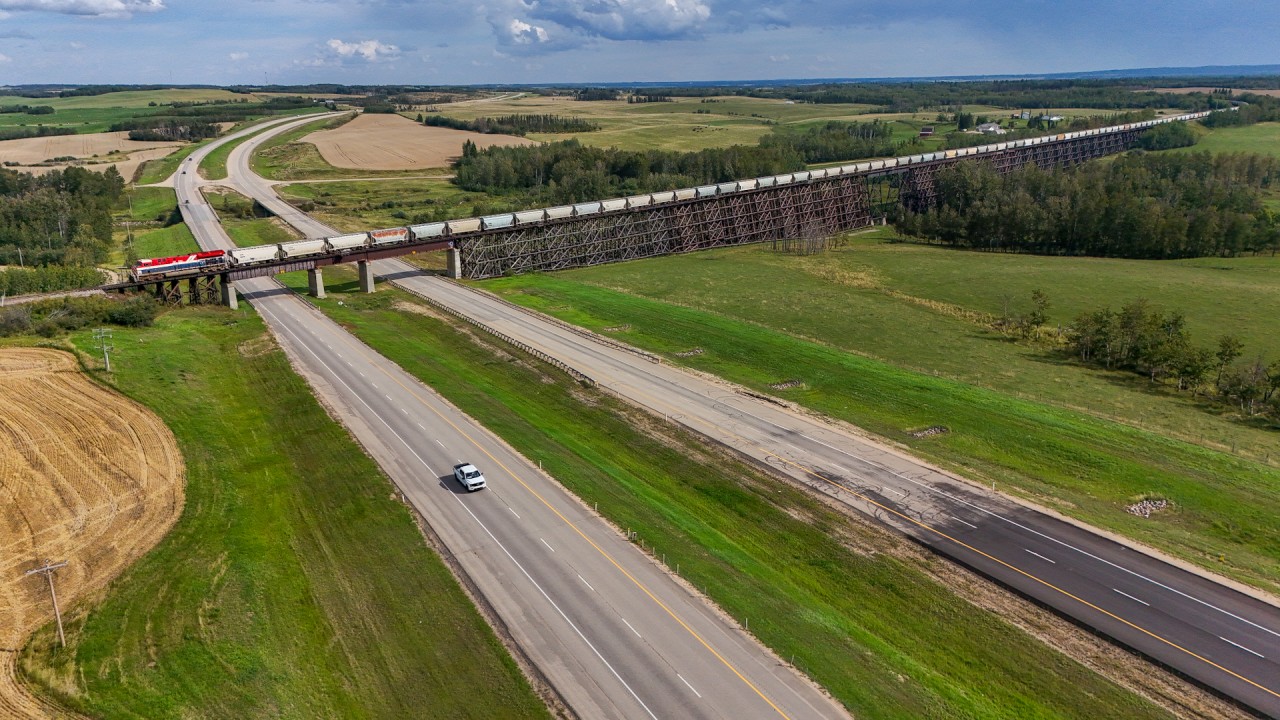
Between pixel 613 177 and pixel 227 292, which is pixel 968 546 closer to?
pixel 227 292

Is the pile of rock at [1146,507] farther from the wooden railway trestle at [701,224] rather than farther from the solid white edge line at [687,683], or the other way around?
the wooden railway trestle at [701,224]

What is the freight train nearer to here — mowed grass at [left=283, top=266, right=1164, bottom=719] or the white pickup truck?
mowed grass at [left=283, top=266, right=1164, bottom=719]

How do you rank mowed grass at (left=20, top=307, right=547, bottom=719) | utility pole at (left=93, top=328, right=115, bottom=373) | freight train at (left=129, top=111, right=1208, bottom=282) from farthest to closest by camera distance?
freight train at (left=129, top=111, right=1208, bottom=282), utility pole at (left=93, top=328, right=115, bottom=373), mowed grass at (left=20, top=307, right=547, bottom=719)

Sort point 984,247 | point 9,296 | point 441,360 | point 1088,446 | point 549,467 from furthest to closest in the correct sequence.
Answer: point 984,247
point 9,296
point 441,360
point 1088,446
point 549,467

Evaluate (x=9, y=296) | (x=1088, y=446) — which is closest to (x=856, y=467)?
(x=1088, y=446)

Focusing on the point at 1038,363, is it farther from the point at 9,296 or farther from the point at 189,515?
the point at 9,296

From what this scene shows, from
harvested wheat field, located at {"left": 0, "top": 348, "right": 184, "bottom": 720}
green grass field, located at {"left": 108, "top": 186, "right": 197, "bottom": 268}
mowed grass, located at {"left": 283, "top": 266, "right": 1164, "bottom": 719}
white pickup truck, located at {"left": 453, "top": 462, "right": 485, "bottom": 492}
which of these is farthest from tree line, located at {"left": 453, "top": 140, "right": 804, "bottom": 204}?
white pickup truck, located at {"left": 453, "top": 462, "right": 485, "bottom": 492}

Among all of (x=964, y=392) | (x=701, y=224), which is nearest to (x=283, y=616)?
(x=964, y=392)
